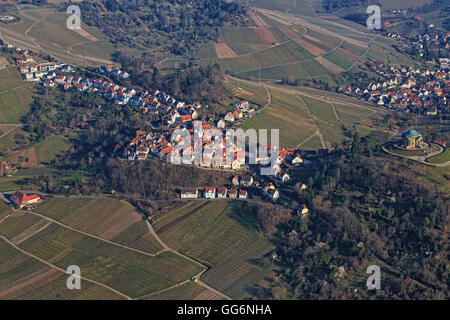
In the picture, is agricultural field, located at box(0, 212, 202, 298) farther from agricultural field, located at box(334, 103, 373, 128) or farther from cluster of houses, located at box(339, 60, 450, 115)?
cluster of houses, located at box(339, 60, 450, 115)

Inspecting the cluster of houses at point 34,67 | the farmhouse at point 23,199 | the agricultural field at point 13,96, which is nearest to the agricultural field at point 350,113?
the farmhouse at point 23,199

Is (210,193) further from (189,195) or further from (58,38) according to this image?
(58,38)

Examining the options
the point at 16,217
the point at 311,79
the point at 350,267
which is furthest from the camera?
the point at 311,79

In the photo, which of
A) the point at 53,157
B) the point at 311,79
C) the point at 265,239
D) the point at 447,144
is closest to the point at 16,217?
the point at 53,157

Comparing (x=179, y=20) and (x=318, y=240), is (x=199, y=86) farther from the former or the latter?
(x=179, y=20)

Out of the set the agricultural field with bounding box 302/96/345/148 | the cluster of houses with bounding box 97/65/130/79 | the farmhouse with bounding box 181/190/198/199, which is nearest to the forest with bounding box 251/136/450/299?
the farmhouse with bounding box 181/190/198/199

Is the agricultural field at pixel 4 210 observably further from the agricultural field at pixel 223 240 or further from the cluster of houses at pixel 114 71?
the cluster of houses at pixel 114 71

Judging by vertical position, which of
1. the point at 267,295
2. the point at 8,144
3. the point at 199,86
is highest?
the point at 199,86
